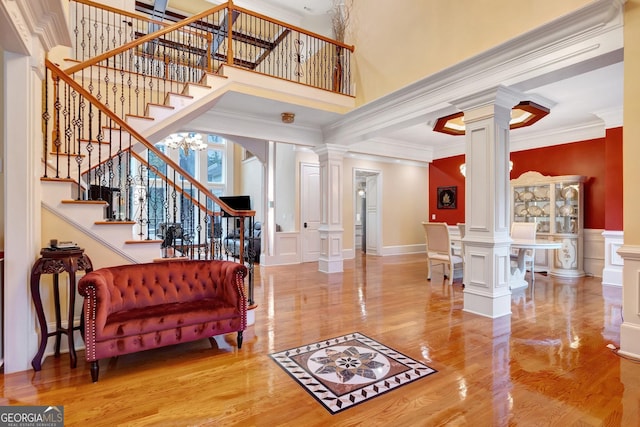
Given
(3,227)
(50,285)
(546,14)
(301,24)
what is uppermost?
(301,24)

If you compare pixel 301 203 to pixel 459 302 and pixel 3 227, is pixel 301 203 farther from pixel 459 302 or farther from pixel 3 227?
pixel 3 227

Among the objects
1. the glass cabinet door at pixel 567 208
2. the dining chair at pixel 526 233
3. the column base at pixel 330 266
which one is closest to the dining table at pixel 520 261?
the dining chair at pixel 526 233

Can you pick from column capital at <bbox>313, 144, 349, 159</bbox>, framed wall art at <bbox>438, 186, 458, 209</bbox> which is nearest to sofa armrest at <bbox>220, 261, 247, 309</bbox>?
column capital at <bbox>313, 144, 349, 159</bbox>

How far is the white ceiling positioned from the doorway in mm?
1131

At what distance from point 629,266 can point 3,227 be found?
5.26m

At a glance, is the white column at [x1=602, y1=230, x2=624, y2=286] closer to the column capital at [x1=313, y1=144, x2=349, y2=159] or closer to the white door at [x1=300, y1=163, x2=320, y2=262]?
the column capital at [x1=313, y1=144, x2=349, y2=159]

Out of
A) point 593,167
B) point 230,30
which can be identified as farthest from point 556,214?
point 230,30

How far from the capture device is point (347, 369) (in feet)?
8.31

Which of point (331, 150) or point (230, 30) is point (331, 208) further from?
point (230, 30)

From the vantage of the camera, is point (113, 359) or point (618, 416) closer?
point (618, 416)

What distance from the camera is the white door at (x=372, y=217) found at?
9375 millimetres

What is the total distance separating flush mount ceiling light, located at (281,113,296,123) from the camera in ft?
18.4

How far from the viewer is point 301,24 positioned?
7.88 m

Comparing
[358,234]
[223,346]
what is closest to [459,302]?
[223,346]
